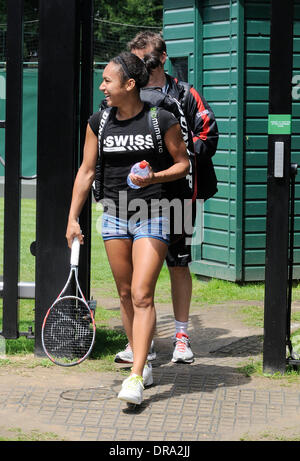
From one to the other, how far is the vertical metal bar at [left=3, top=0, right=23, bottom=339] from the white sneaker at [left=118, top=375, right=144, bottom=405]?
1421 mm

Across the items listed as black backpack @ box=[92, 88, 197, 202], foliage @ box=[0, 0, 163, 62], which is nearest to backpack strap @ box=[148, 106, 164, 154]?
black backpack @ box=[92, 88, 197, 202]

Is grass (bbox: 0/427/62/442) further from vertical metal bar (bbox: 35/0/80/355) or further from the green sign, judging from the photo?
the green sign

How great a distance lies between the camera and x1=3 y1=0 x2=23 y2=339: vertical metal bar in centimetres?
617

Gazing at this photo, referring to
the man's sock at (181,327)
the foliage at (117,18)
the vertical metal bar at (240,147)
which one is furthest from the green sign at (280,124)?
the foliage at (117,18)

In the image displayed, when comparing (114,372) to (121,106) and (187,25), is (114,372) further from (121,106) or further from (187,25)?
(187,25)

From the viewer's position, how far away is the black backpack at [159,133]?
547cm

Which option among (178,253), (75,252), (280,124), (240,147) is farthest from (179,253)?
(240,147)

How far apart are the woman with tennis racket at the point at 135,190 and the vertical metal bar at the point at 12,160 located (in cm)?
79

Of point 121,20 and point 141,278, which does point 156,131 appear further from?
point 121,20

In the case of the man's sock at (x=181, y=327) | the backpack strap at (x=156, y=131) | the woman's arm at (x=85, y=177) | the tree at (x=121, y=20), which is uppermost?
the tree at (x=121, y=20)

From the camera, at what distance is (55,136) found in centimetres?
613

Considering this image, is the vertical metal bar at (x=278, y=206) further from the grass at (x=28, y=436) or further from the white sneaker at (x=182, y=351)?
the grass at (x=28, y=436)

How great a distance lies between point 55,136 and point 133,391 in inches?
73.7

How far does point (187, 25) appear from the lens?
31.1 feet
